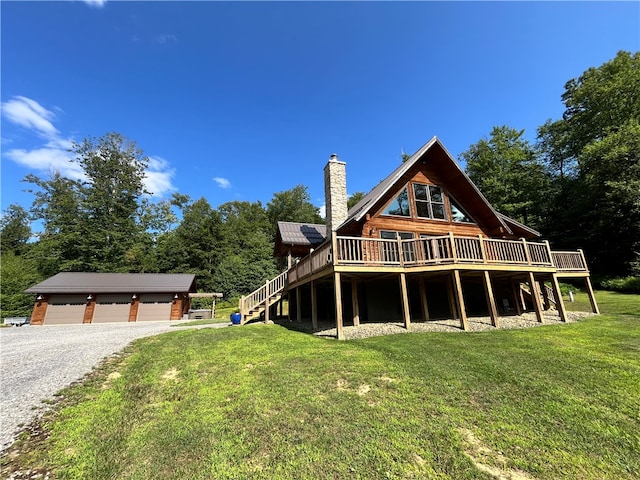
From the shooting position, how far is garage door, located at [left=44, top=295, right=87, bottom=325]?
69.4 ft

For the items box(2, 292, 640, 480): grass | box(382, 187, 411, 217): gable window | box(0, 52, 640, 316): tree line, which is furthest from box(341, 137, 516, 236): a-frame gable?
box(0, 52, 640, 316): tree line

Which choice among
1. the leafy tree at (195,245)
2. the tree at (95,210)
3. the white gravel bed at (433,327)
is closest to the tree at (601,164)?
the white gravel bed at (433,327)

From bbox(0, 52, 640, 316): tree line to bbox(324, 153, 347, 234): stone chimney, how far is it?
2118cm

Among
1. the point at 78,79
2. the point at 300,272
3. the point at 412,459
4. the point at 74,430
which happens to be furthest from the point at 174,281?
the point at 412,459

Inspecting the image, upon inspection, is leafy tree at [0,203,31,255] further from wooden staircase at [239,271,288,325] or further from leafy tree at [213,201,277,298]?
wooden staircase at [239,271,288,325]

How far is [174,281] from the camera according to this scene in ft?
82.6

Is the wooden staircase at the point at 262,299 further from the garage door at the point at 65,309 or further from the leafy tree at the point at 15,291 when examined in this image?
the leafy tree at the point at 15,291

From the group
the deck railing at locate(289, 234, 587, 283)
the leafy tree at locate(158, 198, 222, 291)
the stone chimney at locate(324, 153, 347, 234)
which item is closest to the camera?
the deck railing at locate(289, 234, 587, 283)

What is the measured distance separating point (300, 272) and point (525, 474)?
10.3 meters

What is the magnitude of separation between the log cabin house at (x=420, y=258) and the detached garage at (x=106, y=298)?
13673 mm

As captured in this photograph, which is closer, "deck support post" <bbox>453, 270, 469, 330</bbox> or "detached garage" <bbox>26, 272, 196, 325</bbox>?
"deck support post" <bbox>453, 270, 469, 330</bbox>

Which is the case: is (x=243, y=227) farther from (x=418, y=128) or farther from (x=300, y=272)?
(x=300, y=272)

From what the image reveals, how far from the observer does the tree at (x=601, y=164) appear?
20953 mm

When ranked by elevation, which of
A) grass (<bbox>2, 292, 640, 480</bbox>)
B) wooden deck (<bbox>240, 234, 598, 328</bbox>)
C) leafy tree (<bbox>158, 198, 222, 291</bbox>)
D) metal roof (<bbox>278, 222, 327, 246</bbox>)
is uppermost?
leafy tree (<bbox>158, 198, 222, 291</bbox>)
